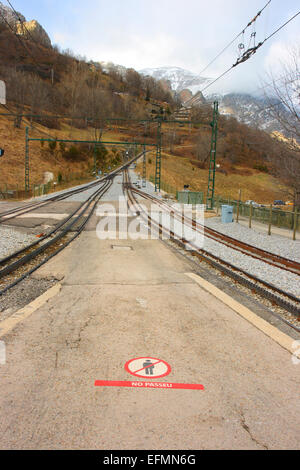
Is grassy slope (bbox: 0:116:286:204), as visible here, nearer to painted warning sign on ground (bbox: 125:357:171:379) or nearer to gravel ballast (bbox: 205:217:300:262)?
gravel ballast (bbox: 205:217:300:262)

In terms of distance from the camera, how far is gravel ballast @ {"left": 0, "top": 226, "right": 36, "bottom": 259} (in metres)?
12.0

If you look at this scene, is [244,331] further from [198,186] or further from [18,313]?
[198,186]

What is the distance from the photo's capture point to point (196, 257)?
12.1 meters

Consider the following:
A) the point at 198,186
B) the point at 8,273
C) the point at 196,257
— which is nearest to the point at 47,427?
the point at 8,273

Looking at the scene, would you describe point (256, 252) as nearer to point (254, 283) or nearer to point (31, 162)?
point (254, 283)

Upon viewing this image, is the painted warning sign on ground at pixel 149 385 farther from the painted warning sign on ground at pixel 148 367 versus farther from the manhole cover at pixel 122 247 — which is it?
the manhole cover at pixel 122 247

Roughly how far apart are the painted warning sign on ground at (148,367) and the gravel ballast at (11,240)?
7906mm

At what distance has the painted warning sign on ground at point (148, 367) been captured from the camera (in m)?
4.22

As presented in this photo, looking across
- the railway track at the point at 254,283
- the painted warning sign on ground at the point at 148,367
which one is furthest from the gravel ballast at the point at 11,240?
the painted warning sign on ground at the point at 148,367

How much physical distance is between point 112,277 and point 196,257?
424 centimetres

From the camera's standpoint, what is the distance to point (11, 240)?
13.7 m

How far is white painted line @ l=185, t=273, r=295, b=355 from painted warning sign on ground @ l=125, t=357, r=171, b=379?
197 cm

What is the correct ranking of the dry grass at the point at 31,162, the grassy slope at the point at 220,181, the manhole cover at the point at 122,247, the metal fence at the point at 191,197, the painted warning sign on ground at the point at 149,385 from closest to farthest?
the painted warning sign on ground at the point at 149,385 → the manhole cover at the point at 122,247 → the metal fence at the point at 191,197 → the dry grass at the point at 31,162 → the grassy slope at the point at 220,181

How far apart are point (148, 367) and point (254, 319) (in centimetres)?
269
